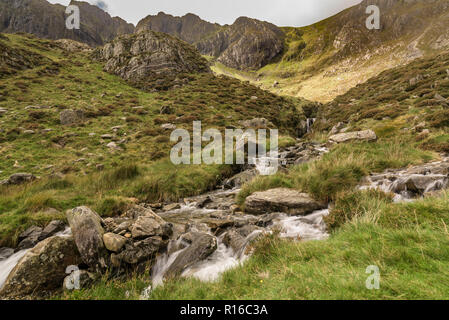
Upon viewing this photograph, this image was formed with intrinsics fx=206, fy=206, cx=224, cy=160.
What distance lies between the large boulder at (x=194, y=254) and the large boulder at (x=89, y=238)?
5.91ft

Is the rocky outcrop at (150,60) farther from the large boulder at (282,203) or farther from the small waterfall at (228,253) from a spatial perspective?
the small waterfall at (228,253)

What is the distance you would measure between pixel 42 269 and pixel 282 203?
24.3 ft

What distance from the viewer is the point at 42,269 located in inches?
195

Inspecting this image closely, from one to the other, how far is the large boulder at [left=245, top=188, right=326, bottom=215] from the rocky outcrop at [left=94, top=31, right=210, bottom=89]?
1709 inches

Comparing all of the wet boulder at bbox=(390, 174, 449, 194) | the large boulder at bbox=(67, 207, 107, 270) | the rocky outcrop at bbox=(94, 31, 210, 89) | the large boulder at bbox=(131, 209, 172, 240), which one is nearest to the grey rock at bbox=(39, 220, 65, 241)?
the large boulder at bbox=(67, 207, 107, 270)

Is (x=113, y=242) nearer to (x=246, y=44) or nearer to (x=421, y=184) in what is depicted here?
(x=421, y=184)

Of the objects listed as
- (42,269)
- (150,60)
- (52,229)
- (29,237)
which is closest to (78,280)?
(42,269)

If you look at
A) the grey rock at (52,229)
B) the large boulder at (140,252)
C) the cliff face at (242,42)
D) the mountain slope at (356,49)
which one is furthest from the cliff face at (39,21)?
the large boulder at (140,252)

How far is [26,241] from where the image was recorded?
736 cm

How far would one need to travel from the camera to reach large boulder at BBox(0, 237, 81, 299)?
4.71 m

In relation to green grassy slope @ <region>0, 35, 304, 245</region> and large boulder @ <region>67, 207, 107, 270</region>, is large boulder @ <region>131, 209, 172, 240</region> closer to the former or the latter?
large boulder @ <region>67, 207, 107, 270</region>

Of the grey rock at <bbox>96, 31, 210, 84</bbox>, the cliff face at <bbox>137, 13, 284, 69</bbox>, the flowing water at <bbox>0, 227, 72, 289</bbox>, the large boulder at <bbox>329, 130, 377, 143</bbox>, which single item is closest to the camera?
the flowing water at <bbox>0, 227, 72, 289</bbox>

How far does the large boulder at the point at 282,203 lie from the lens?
7590 millimetres

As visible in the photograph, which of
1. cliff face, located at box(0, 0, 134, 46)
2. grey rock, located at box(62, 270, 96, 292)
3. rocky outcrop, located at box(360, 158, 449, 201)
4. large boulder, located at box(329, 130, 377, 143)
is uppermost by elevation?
cliff face, located at box(0, 0, 134, 46)
